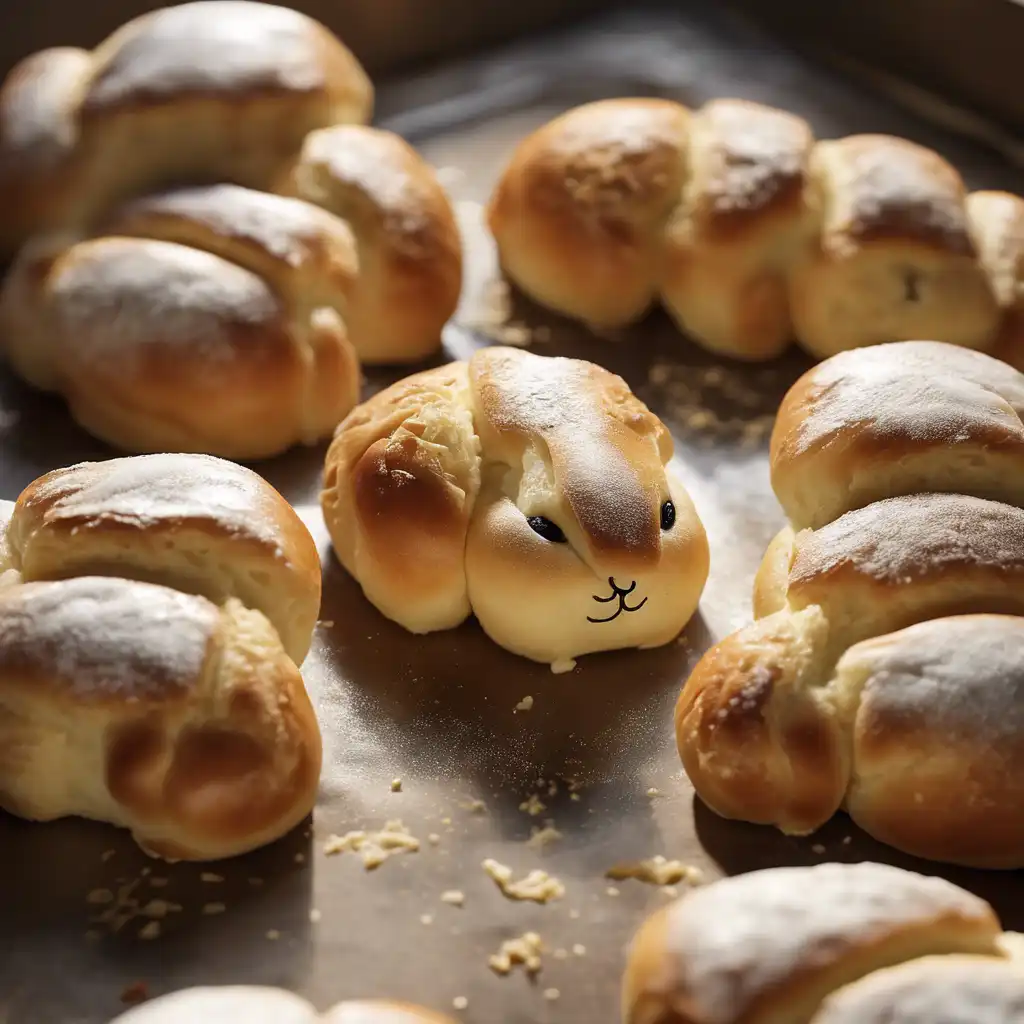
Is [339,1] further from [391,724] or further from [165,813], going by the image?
[165,813]

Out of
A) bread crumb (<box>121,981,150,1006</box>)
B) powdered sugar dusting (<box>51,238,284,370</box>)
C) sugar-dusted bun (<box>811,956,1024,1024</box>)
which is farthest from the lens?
powdered sugar dusting (<box>51,238,284,370</box>)

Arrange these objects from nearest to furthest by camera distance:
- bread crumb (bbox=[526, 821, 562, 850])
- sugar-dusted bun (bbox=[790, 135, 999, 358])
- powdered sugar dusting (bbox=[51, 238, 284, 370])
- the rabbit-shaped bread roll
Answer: bread crumb (bbox=[526, 821, 562, 850])
the rabbit-shaped bread roll
powdered sugar dusting (bbox=[51, 238, 284, 370])
sugar-dusted bun (bbox=[790, 135, 999, 358])

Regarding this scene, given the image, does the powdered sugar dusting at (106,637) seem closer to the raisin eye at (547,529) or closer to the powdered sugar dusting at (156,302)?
the raisin eye at (547,529)

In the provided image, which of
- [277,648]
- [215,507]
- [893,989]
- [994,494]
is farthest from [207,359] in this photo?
[893,989]

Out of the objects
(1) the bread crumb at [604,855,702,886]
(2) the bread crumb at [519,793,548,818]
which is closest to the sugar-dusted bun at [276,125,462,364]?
(2) the bread crumb at [519,793,548,818]

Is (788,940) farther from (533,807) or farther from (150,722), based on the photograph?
(150,722)

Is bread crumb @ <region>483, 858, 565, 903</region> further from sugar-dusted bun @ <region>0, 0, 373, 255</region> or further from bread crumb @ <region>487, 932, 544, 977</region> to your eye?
sugar-dusted bun @ <region>0, 0, 373, 255</region>
